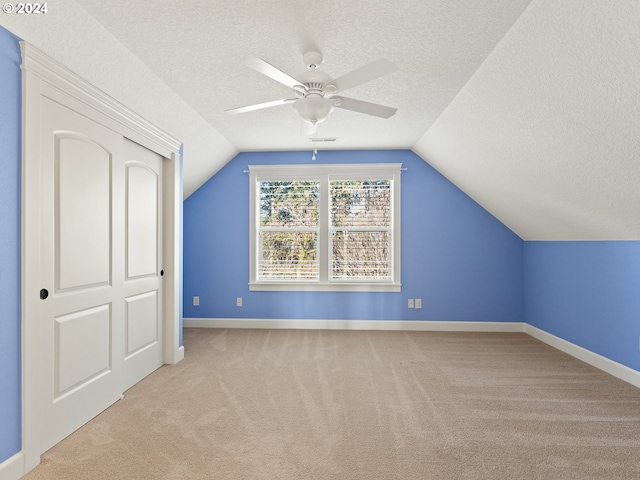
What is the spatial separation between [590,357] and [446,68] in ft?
10.5

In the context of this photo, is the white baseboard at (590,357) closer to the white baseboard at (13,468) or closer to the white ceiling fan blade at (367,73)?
the white ceiling fan blade at (367,73)

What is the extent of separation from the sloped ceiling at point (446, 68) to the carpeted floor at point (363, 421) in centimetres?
160

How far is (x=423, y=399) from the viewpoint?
2695 millimetres

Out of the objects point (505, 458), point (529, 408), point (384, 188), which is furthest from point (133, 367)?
point (384, 188)

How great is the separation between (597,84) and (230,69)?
7.67 feet

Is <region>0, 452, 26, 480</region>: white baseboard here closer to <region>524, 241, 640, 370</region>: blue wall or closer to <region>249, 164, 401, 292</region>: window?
<region>249, 164, 401, 292</region>: window

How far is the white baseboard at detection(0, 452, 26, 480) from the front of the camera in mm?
1714

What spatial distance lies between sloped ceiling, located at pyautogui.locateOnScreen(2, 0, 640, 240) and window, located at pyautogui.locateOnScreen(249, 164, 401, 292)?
4.18ft

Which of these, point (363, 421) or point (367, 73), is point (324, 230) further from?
point (367, 73)

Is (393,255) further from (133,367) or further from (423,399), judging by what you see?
(133,367)

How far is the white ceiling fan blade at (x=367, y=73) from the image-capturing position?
1810 mm

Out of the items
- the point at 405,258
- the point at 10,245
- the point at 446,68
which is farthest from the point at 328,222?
the point at 10,245

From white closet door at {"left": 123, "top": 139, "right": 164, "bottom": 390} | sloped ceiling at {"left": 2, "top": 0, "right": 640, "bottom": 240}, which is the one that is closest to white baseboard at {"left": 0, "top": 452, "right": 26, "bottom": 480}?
white closet door at {"left": 123, "top": 139, "right": 164, "bottom": 390}

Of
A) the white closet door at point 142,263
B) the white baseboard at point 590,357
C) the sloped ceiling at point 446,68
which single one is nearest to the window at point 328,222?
the sloped ceiling at point 446,68
